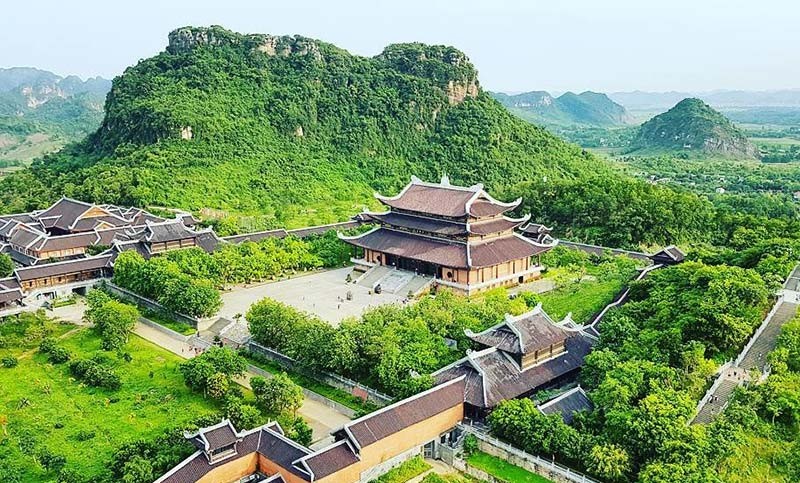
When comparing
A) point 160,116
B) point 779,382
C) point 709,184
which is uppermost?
point 160,116

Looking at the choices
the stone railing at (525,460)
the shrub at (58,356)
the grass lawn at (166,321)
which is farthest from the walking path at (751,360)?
the shrub at (58,356)

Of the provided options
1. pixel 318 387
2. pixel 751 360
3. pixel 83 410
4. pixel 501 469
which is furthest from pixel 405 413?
pixel 83 410

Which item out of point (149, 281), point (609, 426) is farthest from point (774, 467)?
point (149, 281)

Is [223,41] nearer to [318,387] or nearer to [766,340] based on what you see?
[318,387]

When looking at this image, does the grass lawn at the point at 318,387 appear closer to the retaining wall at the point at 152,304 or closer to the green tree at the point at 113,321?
the retaining wall at the point at 152,304

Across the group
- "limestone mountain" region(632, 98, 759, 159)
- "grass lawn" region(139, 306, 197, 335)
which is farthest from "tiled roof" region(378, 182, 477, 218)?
"limestone mountain" region(632, 98, 759, 159)

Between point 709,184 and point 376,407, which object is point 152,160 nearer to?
point 376,407
